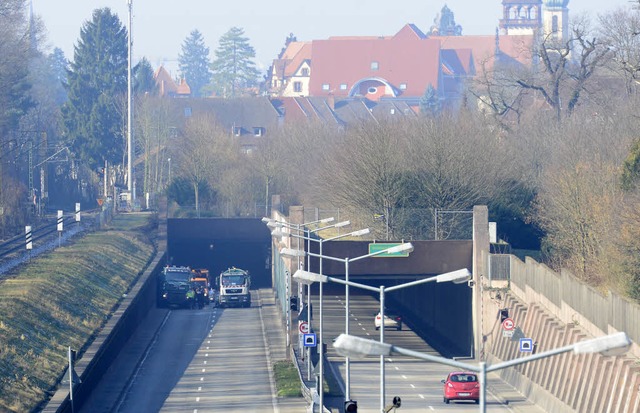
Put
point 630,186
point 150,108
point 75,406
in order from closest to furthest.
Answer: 1. point 75,406
2. point 630,186
3. point 150,108

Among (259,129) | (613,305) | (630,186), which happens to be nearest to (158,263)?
(630,186)

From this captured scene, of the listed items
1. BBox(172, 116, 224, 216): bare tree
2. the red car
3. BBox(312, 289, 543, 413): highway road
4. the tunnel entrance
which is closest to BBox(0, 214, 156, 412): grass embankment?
the tunnel entrance

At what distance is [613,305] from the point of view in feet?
138

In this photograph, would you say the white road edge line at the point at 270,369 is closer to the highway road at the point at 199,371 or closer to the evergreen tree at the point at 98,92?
the highway road at the point at 199,371

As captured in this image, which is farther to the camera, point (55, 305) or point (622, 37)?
point (622, 37)

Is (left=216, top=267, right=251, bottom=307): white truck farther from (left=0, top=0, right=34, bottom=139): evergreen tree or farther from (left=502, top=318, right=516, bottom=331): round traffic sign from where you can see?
(left=502, top=318, right=516, bottom=331): round traffic sign

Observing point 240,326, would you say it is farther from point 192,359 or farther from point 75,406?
point 75,406

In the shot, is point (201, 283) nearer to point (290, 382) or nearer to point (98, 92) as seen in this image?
point (290, 382)

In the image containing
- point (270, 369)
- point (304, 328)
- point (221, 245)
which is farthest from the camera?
point (221, 245)

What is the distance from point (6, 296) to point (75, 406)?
14.7 meters

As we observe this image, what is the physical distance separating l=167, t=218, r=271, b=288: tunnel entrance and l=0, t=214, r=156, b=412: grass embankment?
771cm

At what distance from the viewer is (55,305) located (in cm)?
5641

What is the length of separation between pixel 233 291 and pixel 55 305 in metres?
24.3

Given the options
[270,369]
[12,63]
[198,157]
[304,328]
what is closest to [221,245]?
[198,157]
